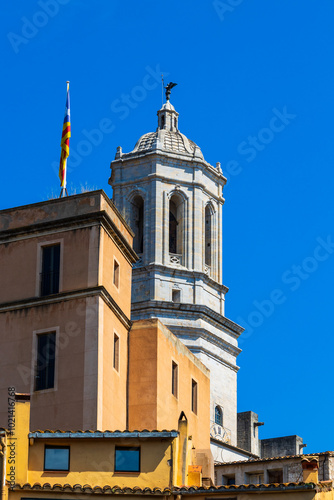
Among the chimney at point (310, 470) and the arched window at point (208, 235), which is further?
the arched window at point (208, 235)

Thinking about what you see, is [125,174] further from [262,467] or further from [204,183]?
[262,467]

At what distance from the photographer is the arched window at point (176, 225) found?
263 feet

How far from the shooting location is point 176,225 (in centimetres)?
8144

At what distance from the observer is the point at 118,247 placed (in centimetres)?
4947

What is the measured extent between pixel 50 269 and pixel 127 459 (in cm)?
1102

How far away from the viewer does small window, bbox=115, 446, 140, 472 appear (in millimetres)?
38375

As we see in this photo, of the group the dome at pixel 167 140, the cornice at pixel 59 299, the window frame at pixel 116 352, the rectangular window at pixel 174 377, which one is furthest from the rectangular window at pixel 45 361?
the dome at pixel 167 140

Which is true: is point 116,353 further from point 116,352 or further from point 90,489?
point 90,489

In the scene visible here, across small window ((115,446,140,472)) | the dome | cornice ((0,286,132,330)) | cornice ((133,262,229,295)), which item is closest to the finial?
the dome

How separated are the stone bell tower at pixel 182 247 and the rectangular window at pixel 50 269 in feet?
89.8

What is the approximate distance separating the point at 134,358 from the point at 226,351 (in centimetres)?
2978

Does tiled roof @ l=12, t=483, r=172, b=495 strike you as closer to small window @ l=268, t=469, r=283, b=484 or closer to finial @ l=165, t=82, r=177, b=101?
→ small window @ l=268, t=469, r=283, b=484

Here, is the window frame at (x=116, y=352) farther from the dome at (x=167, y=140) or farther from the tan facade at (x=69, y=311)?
the dome at (x=167, y=140)

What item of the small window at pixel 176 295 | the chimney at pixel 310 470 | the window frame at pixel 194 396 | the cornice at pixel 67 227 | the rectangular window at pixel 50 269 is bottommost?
the chimney at pixel 310 470
